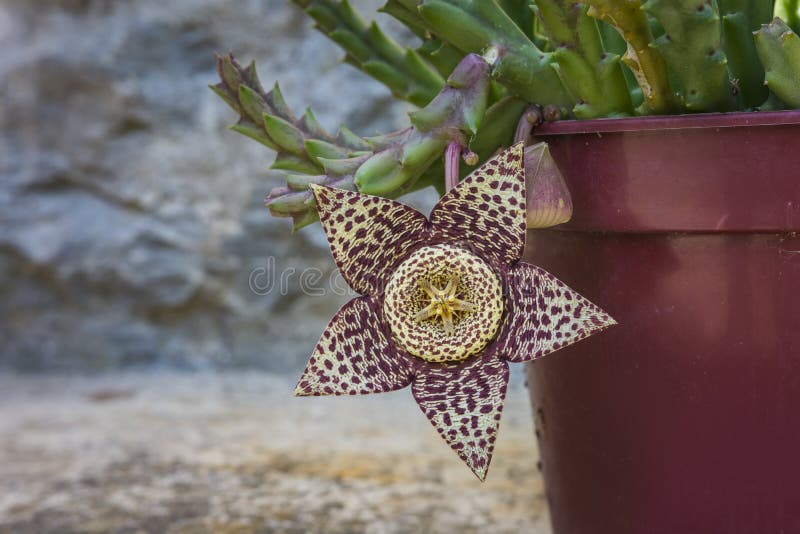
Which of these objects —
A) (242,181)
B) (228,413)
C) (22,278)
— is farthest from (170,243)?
(228,413)

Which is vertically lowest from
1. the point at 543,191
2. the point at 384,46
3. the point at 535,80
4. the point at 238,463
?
the point at 238,463

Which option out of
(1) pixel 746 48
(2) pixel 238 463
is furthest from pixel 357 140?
(2) pixel 238 463

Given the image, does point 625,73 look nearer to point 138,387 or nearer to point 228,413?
point 228,413

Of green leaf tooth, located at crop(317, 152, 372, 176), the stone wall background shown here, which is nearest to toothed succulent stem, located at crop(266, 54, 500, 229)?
green leaf tooth, located at crop(317, 152, 372, 176)

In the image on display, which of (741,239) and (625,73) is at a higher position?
(625,73)

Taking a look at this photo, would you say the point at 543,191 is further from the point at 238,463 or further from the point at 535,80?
the point at 238,463

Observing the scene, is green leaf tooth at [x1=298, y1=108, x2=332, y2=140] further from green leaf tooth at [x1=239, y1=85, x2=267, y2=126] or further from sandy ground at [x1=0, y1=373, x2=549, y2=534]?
sandy ground at [x1=0, y1=373, x2=549, y2=534]

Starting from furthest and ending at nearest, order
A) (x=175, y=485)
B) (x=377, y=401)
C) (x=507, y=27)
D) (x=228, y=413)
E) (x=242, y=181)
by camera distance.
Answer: (x=242, y=181) → (x=377, y=401) → (x=228, y=413) → (x=175, y=485) → (x=507, y=27)
